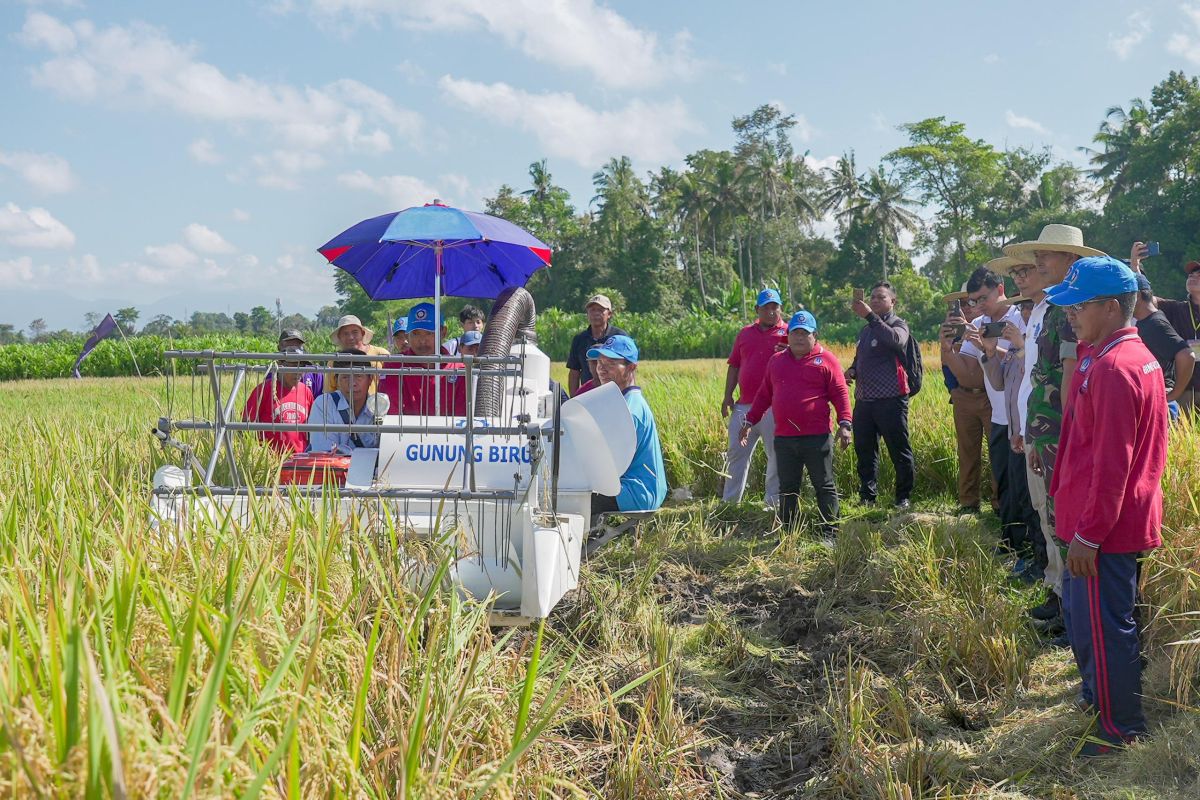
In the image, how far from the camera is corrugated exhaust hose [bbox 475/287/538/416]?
5.68 meters

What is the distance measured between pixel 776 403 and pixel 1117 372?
3736mm

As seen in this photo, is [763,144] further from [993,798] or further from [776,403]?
[993,798]

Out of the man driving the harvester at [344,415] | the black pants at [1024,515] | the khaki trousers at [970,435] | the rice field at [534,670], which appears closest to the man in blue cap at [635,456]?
the rice field at [534,670]

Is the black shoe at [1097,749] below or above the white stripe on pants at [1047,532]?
below

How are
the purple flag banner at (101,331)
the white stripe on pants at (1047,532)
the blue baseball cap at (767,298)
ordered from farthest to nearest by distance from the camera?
the blue baseball cap at (767,298) < the white stripe on pants at (1047,532) < the purple flag banner at (101,331)

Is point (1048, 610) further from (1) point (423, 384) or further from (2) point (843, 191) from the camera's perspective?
(2) point (843, 191)

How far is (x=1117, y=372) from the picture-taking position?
11.2ft

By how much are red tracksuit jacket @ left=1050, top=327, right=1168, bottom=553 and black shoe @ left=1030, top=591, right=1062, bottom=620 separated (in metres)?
1.62

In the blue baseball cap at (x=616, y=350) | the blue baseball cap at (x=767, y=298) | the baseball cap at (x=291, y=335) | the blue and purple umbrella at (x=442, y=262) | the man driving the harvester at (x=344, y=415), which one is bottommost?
the man driving the harvester at (x=344, y=415)

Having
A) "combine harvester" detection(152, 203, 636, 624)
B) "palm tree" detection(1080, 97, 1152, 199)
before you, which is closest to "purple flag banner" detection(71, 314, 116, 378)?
"combine harvester" detection(152, 203, 636, 624)

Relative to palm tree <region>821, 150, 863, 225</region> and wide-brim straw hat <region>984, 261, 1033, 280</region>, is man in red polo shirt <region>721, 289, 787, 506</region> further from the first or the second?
palm tree <region>821, 150, 863, 225</region>

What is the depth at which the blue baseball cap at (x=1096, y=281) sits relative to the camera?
356 cm

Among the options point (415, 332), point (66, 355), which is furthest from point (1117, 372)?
point (66, 355)

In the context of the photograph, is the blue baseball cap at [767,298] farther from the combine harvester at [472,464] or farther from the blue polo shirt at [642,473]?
the blue polo shirt at [642,473]
